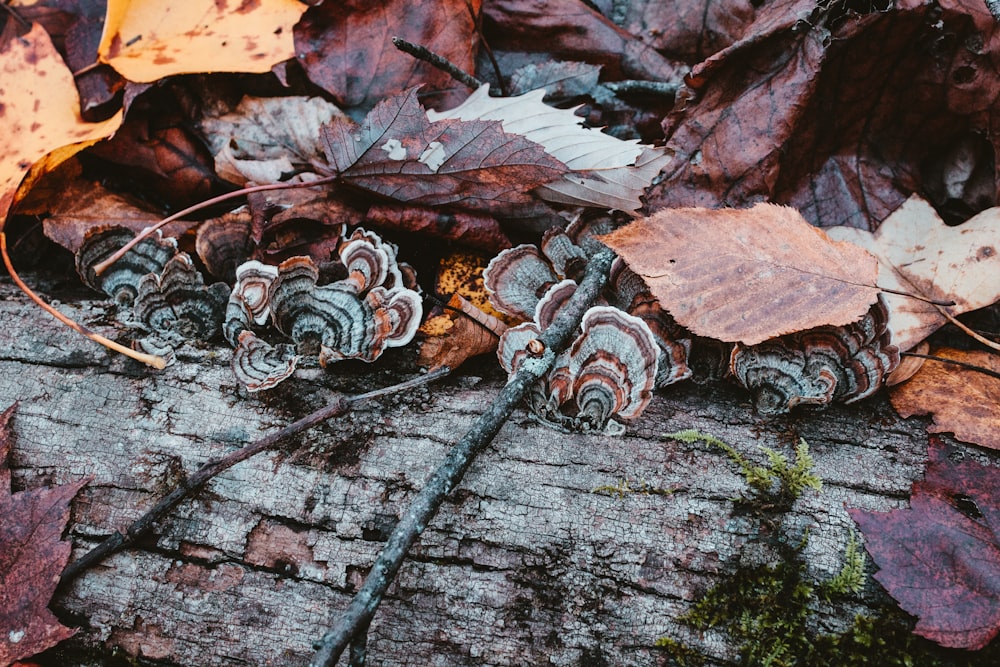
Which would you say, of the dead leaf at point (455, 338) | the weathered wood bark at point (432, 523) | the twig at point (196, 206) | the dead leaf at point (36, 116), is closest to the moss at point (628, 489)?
the weathered wood bark at point (432, 523)

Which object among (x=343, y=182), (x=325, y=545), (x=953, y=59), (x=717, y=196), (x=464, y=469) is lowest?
(x=325, y=545)

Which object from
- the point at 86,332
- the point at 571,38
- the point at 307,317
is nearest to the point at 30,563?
the point at 86,332

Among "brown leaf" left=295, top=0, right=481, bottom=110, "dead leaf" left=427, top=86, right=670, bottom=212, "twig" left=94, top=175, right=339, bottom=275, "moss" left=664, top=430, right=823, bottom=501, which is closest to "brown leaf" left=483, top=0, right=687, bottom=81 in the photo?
"brown leaf" left=295, top=0, right=481, bottom=110

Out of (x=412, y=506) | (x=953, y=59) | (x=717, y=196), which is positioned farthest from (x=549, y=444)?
(x=953, y=59)

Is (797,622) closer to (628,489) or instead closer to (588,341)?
(628,489)

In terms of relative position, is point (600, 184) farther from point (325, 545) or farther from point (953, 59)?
point (325, 545)
